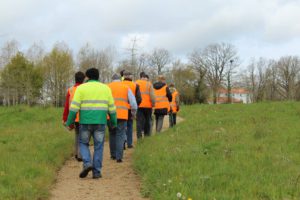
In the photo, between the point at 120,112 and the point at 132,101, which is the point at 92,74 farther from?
the point at 132,101

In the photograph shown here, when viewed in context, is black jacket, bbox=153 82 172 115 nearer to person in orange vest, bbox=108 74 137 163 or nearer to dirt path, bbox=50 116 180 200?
person in orange vest, bbox=108 74 137 163

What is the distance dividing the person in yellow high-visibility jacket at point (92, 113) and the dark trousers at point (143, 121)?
4023 millimetres

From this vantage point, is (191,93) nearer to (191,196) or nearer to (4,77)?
(4,77)

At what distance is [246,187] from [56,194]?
2.93m

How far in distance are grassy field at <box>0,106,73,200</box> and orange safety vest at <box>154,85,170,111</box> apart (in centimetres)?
297

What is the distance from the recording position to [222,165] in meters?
6.86

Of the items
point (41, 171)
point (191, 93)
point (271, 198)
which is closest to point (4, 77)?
point (191, 93)

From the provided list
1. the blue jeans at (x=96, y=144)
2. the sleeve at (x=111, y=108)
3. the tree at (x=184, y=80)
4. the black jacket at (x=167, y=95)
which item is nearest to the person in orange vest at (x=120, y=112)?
the sleeve at (x=111, y=108)

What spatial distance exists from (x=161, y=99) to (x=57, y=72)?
4935 centimetres

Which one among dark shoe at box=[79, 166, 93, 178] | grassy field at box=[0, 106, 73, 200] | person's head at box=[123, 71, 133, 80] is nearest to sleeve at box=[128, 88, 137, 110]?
person's head at box=[123, 71, 133, 80]

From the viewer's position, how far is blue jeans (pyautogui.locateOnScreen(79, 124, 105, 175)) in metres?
7.41

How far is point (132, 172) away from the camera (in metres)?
7.85

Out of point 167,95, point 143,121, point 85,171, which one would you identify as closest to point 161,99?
point 167,95

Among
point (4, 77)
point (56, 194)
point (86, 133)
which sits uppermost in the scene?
point (4, 77)
